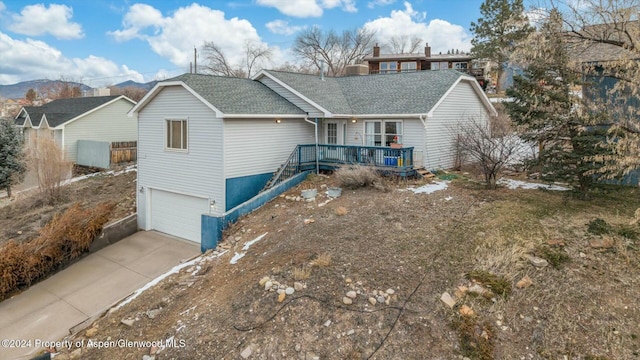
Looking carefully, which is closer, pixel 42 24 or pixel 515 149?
pixel 515 149

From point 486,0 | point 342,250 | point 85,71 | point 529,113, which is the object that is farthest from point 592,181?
point 85,71

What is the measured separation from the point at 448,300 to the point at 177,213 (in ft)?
39.0

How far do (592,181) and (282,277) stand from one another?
9177 mm

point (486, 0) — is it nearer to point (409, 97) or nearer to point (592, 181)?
point (409, 97)

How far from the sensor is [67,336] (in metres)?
8.88

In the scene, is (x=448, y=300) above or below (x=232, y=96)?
below

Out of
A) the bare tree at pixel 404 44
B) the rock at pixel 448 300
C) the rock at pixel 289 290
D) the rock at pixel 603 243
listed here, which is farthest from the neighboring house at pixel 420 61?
the rock at pixel 289 290

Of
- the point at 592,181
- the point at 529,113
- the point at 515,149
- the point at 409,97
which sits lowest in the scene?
the point at 592,181

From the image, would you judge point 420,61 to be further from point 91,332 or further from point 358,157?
point 91,332

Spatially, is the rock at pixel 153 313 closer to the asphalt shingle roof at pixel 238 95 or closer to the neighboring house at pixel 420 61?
the asphalt shingle roof at pixel 238 95

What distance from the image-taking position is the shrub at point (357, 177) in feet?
44.5

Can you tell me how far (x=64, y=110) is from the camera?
29375mm

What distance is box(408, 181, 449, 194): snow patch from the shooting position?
504 inches

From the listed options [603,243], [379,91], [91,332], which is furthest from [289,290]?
[379,91]
